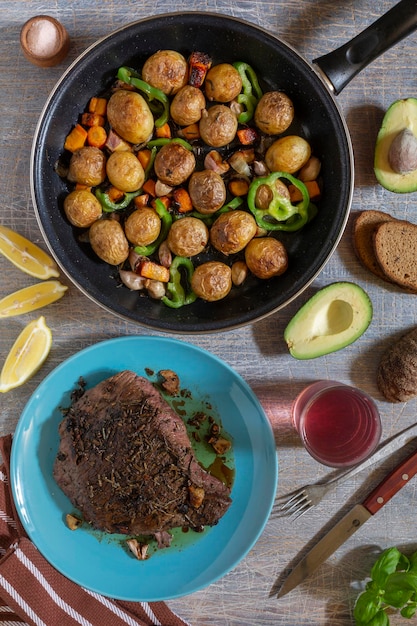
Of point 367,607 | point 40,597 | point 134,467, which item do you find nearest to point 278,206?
point 134,467

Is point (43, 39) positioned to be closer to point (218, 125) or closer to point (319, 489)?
point (218, 125)

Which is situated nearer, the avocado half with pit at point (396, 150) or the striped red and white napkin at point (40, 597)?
the avocado half with pit at point (396, 150)

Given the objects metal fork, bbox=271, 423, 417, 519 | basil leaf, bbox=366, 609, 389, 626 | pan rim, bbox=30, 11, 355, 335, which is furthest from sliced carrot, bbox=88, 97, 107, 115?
basil leaf, bbox=366, 609, 389, 626

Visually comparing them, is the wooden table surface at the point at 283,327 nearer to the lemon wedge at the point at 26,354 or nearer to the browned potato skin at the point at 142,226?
the lemon wedge at the point at 26,354

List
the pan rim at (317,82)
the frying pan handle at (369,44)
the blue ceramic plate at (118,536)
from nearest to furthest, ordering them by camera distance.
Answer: the frying pan handle at (369,44)
the pan rim at (317,82)
the blue ceramic plate at (118,536)

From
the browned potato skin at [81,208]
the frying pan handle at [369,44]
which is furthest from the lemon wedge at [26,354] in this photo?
the frying pan handle at [369,44]

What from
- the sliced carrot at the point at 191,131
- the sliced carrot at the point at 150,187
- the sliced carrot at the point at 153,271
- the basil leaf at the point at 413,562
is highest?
the sliced carrot at the point at 191,131

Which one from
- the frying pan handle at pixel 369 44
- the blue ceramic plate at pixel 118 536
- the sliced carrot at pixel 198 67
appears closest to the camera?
the frying pan handle at pixel 369 44

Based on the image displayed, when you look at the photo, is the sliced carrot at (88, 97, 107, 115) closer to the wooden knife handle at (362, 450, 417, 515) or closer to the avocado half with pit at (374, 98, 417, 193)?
the avocado half with pit at (374, 98, 417, 193)
